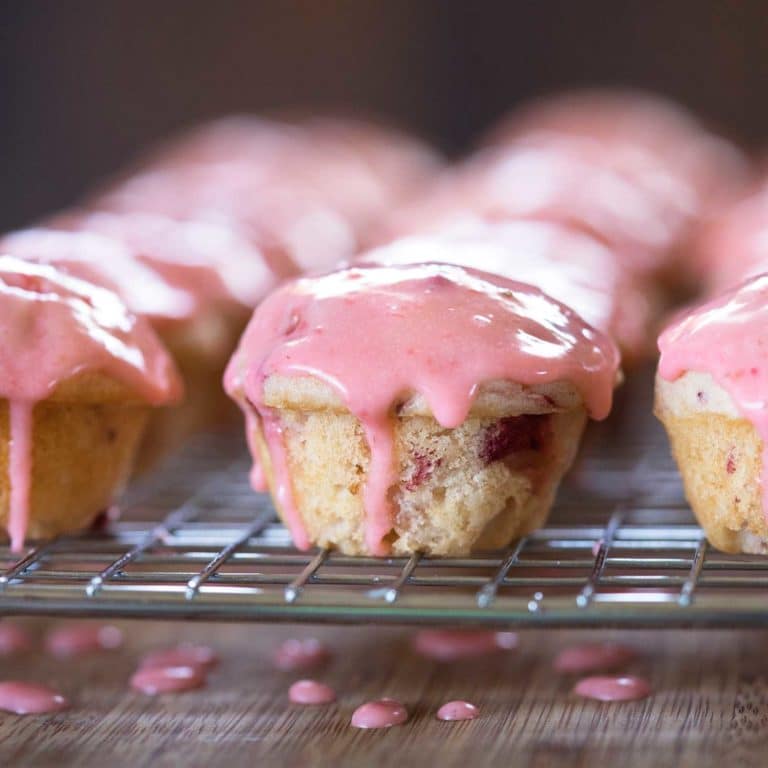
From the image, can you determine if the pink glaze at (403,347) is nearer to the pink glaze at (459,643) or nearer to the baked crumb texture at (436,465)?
the baked crumb texture at (436,465)

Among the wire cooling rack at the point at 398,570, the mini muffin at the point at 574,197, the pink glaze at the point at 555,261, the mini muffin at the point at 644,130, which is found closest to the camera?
the wire cooling rack at the point at 398,570

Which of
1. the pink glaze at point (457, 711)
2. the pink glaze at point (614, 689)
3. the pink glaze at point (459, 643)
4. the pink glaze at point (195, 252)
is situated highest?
the pink glaze at point (195, 252)

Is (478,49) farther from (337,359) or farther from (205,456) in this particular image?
(337,359)

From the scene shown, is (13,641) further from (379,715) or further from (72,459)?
(379,715)

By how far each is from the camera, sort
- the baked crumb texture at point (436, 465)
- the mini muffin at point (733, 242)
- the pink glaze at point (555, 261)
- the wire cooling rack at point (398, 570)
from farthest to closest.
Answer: the mini muffin at point (733, 242)
the pink glaze at point (555, 261)
the baked crumb texture at point (436, 465)
the wire cooling rack at point (398, 570)

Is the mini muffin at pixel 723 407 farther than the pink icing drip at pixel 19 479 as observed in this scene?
No

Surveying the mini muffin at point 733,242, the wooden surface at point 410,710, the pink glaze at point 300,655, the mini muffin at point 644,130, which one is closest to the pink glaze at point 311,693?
the wooden surface at point 410,710

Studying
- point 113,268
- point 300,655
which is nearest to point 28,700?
point 300,655

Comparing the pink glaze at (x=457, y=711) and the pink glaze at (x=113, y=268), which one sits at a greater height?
the pink glaze at (x=113, y=268)

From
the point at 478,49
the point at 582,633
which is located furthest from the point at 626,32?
the point at 582,633
